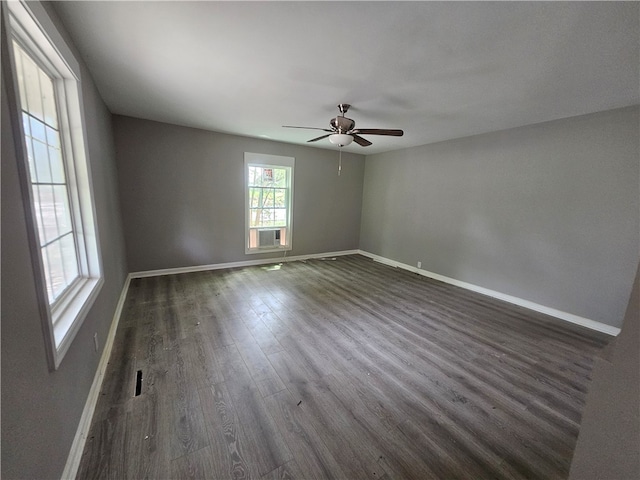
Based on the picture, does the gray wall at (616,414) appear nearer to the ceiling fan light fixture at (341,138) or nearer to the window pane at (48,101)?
the ceiling fan light fixture at (341,138)

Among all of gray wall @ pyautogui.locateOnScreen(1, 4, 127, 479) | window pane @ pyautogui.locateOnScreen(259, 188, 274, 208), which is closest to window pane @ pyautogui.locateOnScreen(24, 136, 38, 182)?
gray wall @ pyautogui.locateOnScreen(1, 4, 127, 479)

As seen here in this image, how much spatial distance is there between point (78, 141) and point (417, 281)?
15.4ft

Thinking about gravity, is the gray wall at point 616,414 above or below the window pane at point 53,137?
below

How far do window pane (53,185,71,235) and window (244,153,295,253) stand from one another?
312 centimetres

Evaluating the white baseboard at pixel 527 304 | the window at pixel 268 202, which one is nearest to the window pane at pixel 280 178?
the window at pixel 268 202

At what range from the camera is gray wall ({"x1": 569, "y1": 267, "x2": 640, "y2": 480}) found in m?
0.57

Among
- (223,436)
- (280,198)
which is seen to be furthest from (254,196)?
(223,436)

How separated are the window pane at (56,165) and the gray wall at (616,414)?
270cm

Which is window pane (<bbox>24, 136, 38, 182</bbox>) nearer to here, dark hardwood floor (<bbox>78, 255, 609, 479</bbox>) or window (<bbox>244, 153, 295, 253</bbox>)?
dark hardwood floor (<bbox>78, 255, 609, 479</bbox>)

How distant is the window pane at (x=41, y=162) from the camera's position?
1.39m

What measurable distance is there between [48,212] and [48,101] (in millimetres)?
757

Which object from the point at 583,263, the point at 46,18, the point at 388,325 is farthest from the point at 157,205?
the point at 583,263

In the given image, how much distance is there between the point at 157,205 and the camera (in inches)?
160

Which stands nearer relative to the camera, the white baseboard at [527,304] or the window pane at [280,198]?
the white baseboard at [527,304]
